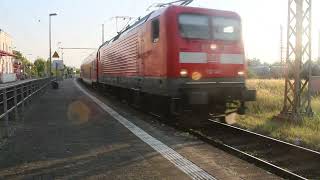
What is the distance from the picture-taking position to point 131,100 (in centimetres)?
2095

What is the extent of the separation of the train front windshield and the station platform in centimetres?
265

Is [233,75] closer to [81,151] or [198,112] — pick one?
[198,112]

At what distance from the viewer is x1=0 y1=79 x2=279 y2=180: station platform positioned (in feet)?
25.9

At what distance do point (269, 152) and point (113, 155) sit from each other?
3060 millimetres

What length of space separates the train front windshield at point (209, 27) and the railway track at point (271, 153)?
2601mm

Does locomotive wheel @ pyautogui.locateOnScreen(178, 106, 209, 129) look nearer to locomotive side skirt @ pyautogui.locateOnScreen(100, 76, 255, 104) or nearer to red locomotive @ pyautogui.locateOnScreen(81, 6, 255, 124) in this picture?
red locomotive @ pyautogui.locateOnScreen(81, 6, 255, 124)

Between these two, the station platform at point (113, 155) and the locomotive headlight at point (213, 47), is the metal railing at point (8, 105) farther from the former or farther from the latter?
the locomotive headlight at point (213, 47)

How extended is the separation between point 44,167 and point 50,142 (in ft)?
8.96

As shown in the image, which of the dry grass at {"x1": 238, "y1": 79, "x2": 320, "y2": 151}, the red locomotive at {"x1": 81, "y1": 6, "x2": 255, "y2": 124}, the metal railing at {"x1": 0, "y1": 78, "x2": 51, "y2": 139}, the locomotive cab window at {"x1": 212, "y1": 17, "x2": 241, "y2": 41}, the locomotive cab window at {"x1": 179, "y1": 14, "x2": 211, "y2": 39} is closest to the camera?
the dry grass at {"x1": 238, "y1": 79, "x2": 320, "y2": 151}

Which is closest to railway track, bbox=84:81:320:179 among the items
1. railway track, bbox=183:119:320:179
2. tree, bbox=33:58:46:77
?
railway track, bbox=183:119:320:179

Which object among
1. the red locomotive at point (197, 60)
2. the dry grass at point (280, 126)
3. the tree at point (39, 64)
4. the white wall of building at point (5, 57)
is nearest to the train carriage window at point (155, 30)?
the red locomotive at point (197, 60)

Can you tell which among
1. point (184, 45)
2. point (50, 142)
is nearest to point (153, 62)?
point (184, 45)

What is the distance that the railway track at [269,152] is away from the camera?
8.32m

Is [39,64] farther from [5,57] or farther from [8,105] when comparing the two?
[8,105]
